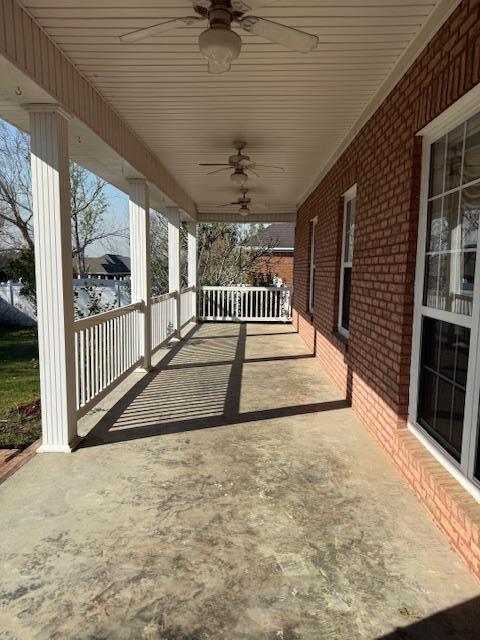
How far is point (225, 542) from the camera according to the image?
2324 millimetres

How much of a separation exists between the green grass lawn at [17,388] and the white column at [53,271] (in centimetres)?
51

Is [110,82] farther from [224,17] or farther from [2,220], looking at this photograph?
[2,220]

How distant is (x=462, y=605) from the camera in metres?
1.90

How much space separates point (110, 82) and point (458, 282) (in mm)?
3147

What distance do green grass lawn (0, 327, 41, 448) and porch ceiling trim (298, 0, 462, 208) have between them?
4.17 m

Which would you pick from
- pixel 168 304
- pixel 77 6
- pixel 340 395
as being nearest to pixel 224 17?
pixel 77 6

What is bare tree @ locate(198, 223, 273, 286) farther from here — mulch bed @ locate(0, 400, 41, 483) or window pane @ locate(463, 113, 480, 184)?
window pane @ locate(463, 113, 480, 184)

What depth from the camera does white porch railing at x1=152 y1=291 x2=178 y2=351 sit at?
7105 mm

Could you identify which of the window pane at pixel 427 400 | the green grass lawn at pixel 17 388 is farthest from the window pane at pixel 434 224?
the green grass lawn at pixel 17 388

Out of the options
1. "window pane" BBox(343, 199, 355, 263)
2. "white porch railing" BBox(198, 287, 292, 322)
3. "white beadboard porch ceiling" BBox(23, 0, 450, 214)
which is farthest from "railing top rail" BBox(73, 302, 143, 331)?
"white porch railing" BBox(198, 287, 292, 322)

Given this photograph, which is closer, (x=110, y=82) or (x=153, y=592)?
(x=153, y=592)

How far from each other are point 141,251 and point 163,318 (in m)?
1.98

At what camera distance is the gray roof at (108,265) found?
27888 millimetres

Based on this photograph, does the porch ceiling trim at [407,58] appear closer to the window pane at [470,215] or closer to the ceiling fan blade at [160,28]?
the window pane at [470,215]
